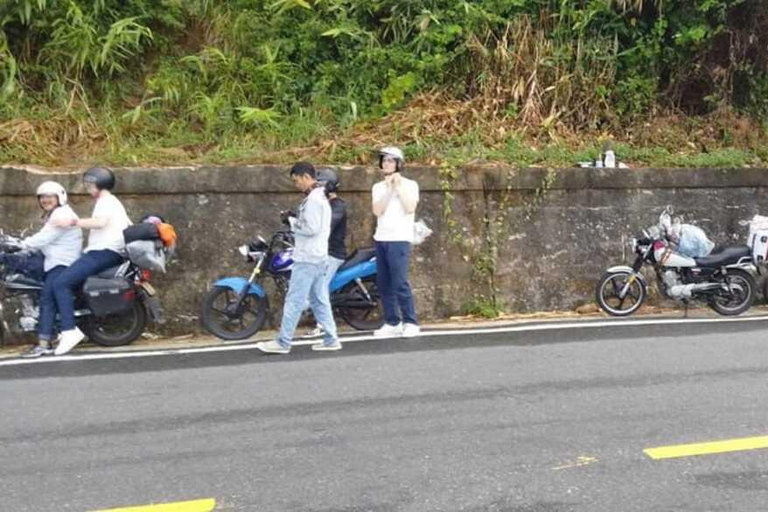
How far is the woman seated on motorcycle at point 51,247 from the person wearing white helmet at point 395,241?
9.76 ft

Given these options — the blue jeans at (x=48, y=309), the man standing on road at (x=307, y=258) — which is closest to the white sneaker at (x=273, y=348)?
the man standing on road at (x=307, y=258)

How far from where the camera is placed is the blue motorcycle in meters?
8.92

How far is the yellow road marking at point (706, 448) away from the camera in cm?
520

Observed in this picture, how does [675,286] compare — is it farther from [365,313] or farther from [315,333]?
[315,333]

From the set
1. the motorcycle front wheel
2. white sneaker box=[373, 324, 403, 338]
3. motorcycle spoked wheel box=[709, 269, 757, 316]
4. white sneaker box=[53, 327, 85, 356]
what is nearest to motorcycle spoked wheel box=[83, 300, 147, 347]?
white sneaker box=[53, 327, 85, 356]

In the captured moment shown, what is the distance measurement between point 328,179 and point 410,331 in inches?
70.4

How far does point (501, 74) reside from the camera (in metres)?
12.6

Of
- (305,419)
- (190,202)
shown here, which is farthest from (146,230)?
(305,419)

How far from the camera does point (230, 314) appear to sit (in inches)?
352

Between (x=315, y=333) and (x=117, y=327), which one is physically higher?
(x=117, y=327)

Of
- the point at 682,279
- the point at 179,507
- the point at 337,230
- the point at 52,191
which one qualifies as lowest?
the point at 179,507

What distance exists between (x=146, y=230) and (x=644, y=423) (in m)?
5.05

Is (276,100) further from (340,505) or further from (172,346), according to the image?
(340,505)

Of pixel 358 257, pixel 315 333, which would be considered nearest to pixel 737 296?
pixel 358 257
